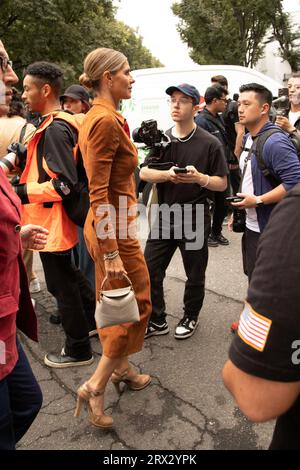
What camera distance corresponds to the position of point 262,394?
0.84 meters

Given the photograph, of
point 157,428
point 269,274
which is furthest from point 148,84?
point 269,274

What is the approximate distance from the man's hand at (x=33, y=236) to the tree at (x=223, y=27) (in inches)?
721

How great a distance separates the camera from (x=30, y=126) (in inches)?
130

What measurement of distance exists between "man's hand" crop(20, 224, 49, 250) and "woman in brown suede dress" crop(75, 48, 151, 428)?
30 cm

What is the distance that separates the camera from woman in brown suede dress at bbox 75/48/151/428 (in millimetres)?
2043

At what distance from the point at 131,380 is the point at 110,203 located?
123 centimetres

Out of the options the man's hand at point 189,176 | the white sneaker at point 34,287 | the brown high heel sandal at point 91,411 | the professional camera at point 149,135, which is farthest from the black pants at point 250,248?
the white sneaker at point 34,287

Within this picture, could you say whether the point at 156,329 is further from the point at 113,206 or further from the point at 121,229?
the point at 113,206

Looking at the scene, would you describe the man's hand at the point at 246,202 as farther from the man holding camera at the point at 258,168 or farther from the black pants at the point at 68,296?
the black pants at the point at 68,296

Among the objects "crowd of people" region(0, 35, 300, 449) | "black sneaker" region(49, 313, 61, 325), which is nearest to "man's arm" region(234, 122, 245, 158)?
"crowd of people" region(0, 35, 300, 449)

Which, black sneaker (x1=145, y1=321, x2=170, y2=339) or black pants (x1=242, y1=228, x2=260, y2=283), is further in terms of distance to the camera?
black sneaker (x1=145, y1=321, x2=170, y2=339)

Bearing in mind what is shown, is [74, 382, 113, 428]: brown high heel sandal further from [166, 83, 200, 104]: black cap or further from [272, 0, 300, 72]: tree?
[272, 0, 300, 72]: tree

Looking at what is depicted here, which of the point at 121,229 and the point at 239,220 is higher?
the point at 121,229

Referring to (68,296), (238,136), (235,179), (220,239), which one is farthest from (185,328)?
(235,179)
